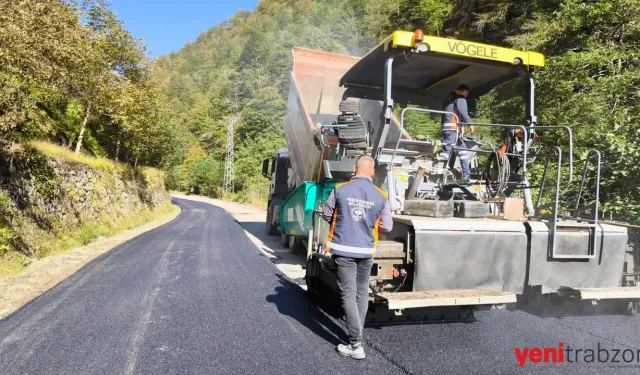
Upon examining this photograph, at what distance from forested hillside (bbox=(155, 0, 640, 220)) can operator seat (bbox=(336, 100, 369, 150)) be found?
210 cm

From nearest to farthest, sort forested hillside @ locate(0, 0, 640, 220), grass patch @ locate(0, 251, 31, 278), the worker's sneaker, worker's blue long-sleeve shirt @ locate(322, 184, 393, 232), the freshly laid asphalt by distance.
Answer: the freshly laid asphalt, the worker's sneaker, worker's blue long-sleeve shirt @ locate(322, 184, 393, 232), forested hillside @ locate(0, 0, 640, 220), grass patch @ locate(0, 251, 31, 278)

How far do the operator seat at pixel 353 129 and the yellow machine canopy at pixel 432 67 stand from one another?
0.63m

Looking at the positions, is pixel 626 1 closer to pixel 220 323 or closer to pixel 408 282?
pixel 408 282

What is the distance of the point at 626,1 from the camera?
1075cm

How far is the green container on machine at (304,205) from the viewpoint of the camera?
702cm

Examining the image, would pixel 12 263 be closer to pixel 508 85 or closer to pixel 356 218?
pixel 356 218

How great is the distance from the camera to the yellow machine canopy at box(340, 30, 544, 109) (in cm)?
459

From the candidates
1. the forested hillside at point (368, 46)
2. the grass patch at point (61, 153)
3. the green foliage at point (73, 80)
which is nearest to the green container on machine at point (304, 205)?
the forested hillside at point (368, 46)

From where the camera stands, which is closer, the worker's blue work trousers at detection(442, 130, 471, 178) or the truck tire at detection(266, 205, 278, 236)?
the worker's blue work trousers at detection(442, 130, 471, 178)

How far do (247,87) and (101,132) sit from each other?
4168 cm

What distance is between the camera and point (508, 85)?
6293 millimetres

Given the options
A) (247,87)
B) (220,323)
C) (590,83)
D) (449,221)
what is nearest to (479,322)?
(449,221)

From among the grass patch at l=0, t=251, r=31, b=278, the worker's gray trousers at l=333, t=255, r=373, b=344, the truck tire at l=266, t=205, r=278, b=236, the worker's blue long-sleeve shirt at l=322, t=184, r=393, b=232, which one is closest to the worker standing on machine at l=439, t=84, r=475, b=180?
the worker's blue long-sleeve shirt at l=322, t=184, r=393, b=232

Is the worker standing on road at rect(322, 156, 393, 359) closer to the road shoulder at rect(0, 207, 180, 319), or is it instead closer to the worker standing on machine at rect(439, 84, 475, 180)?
the worker standing on machine at rect(439, 84, 475, 180)
